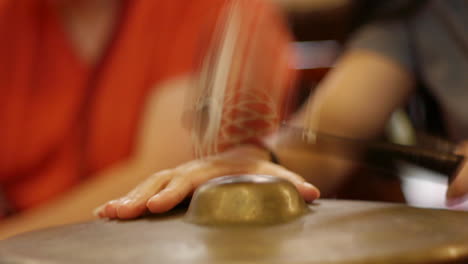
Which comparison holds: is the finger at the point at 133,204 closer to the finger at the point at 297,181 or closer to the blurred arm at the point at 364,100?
the finger at the point at 297,181

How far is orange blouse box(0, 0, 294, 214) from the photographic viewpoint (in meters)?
0.74

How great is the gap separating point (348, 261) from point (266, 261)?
0.12ft

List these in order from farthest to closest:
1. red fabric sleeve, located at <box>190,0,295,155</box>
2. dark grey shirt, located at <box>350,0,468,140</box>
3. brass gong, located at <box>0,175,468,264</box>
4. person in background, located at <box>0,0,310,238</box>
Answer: dark grey shirt, located at <box>350,0,468,140</box> < person in background, located at <box>0,0,310,238</box> < red fabric sleeve, located at <box>190,0,295,155</box> < brass gong, located at <box>0,175,468,264</box>

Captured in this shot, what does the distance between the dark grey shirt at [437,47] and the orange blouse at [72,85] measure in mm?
381

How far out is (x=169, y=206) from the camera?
416 millimetres

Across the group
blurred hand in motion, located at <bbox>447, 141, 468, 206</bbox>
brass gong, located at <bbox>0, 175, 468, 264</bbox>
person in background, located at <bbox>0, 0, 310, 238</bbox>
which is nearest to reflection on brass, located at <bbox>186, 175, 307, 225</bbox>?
brass gong, located at <bbox>0, 175, 468, 264</bbox>

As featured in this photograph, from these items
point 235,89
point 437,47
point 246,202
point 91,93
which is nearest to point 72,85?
point 91,93

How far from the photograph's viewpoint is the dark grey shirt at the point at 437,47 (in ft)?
2.85

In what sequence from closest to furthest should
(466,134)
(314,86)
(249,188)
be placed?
(249,188) < (466,134) < (314,86)

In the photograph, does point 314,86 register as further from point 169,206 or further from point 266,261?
point 266,261

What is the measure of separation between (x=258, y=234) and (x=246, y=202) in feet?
0.15

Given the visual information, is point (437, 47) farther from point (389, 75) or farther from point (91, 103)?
point (91, 103)

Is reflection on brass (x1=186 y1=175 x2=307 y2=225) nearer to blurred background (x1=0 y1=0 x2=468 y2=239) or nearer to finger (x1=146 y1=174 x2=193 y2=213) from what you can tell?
finger (x1=146 y1=174 x2=193 y2=213)

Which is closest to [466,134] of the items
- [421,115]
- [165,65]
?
[421,115]
